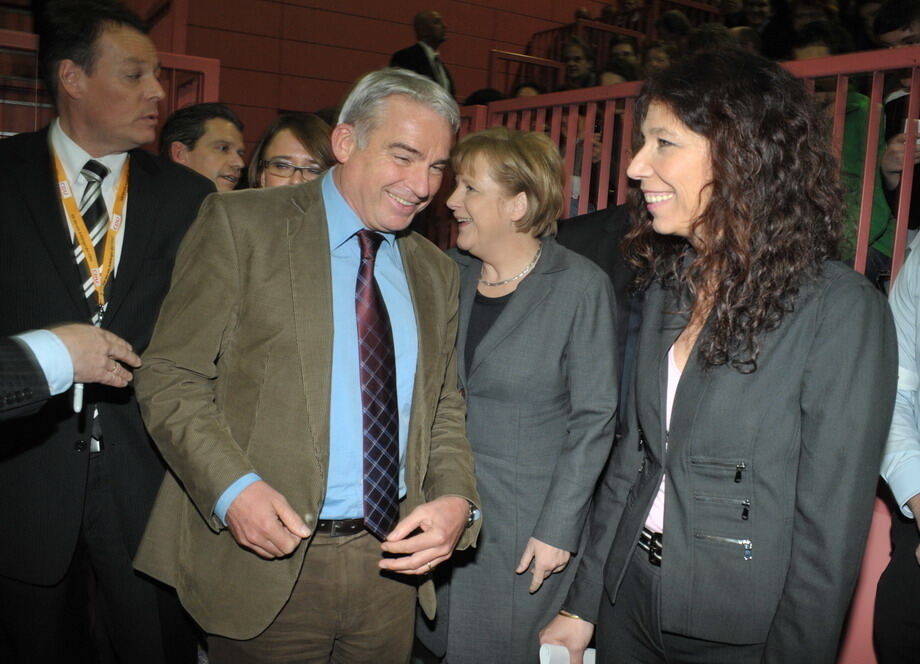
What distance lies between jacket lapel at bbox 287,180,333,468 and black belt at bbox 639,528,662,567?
73cm

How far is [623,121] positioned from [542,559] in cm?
237

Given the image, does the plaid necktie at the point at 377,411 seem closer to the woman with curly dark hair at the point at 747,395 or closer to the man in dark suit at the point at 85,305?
the woman with curly dark hair at the point at 747,395

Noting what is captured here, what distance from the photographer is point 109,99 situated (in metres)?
2.30

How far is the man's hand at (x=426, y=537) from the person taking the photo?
1635 millimetres

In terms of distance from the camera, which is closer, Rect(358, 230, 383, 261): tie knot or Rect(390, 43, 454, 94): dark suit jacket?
Rect(358, 230, 383, 261): tie knot

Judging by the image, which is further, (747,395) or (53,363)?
(53,363)

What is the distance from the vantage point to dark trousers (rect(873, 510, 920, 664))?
189 cm

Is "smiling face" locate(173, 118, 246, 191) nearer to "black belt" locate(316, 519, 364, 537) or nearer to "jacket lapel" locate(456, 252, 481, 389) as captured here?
"jacket lapel" locate(456, 252, 481, 389)

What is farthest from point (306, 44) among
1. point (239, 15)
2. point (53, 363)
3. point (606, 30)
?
point (53, 363)

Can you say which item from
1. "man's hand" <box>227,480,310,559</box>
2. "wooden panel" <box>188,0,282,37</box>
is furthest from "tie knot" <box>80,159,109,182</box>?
"wooden panel" <box>188,0,282,37</box>

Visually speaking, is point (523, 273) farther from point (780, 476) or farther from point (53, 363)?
point (53, 363)

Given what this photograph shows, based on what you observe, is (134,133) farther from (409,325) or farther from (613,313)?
(613,313)

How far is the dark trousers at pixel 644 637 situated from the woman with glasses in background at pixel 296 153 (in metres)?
2.11

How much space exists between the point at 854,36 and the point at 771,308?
209 inches
